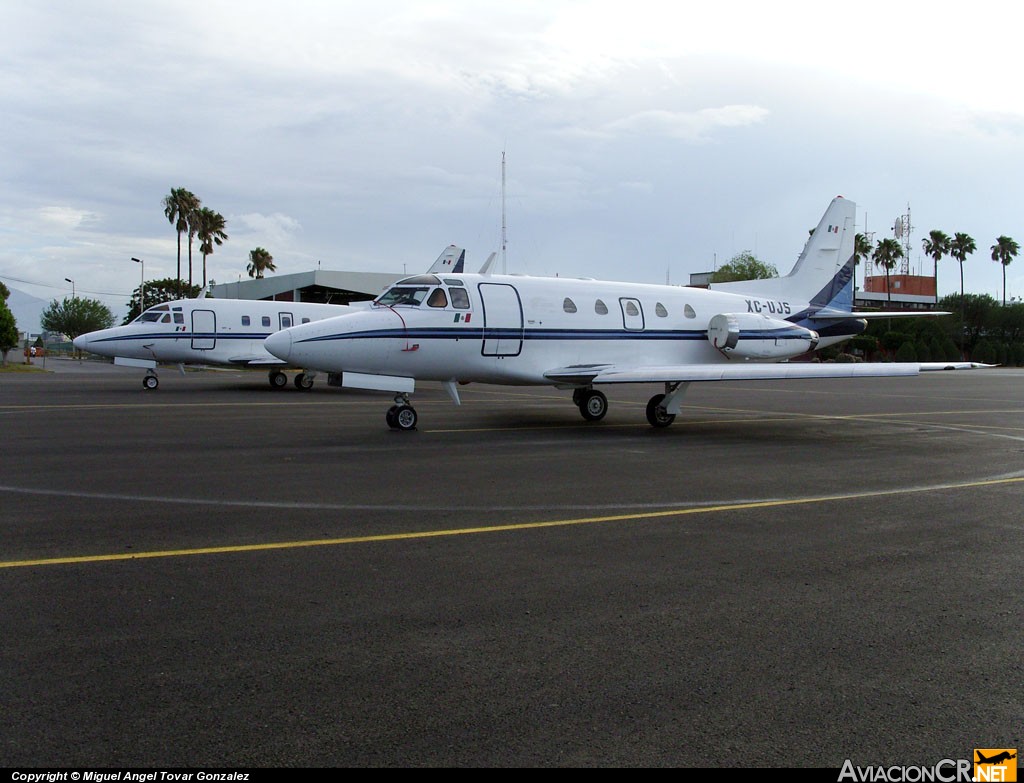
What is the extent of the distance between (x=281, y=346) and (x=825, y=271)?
13592mm

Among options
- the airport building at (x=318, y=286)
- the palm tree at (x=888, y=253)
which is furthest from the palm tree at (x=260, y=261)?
the palm tree at (x=888, y=253)

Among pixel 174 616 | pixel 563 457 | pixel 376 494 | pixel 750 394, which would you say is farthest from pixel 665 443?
pixel 750 394

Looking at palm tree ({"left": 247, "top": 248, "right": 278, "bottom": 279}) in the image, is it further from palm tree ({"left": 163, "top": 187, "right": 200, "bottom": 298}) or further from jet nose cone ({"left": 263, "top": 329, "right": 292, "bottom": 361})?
jet nose cone ({"left": 263, "top": 329, "right": 292, "bottom": 361})

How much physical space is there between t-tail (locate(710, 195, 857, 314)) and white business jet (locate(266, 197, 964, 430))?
1.89ft

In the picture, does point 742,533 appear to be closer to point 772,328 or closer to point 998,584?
point 998,584

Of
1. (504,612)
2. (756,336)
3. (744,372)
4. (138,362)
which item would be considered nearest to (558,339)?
(744,372)

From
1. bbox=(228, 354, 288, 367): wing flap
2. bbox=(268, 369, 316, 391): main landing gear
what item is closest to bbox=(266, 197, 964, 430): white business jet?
bbox=(228, 354, 288, 367): wing flap

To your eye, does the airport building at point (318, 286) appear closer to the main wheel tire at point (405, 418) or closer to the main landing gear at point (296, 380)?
the main landing gear at point (296, 380)

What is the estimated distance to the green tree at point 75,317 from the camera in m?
132

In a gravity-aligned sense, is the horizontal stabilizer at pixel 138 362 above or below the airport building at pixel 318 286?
below

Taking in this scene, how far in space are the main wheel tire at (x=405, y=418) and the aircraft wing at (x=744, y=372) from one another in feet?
9.13

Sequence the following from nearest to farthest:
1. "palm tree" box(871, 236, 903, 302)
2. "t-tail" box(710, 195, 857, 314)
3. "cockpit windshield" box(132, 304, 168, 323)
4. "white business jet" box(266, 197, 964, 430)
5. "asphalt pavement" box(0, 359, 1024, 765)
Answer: "asphalt pavement" box(0, 359, 1024, 765), "white business jet" box(266, 197, 964, 430), "t-tail" box(710, 195, 857, 314), "cockpit windshield" box(132, 304, 168, 323), "palm tree" box(871, 236, 903, 302)

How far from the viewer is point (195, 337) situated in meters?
28.9

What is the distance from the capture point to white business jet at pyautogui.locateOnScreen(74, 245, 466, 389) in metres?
28.2
